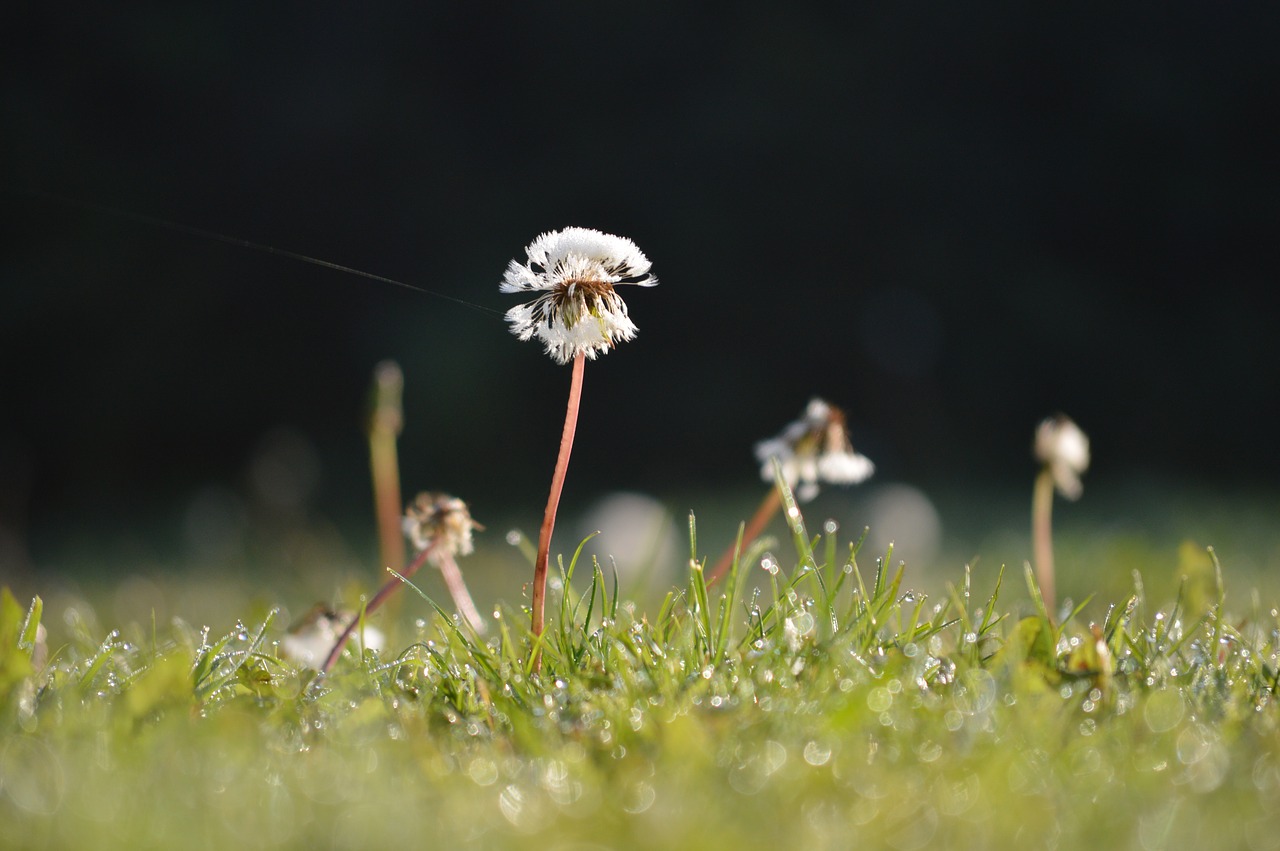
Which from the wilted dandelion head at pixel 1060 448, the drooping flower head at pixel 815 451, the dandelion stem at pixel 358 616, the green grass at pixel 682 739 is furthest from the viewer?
the wilted dandelion head at pixel 1060 448

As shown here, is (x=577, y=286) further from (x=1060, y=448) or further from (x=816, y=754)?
(x=1060, y=448)

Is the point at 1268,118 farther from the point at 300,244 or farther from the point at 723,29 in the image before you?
the point at 300,244

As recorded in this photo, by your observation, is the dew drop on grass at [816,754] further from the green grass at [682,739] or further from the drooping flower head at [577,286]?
the drooping flower head at [577,286]

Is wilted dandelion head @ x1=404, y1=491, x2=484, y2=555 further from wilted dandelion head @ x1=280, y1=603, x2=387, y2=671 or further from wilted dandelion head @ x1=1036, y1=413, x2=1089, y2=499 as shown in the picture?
wilted dandelion head @ x1=1036, y1=413, x2=1089, y2=499

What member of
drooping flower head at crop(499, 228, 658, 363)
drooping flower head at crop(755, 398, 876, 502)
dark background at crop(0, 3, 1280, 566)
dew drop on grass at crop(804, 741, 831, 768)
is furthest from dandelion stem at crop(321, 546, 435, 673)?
dark background at crop(0, 3, 1280, 566)

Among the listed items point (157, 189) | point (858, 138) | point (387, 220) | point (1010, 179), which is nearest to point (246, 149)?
point (157, 189)

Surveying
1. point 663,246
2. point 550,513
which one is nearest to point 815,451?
point 550,513

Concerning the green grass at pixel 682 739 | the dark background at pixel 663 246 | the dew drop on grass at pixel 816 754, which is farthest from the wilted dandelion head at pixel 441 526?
the dark background at pixel 663 246
